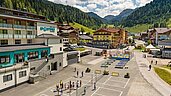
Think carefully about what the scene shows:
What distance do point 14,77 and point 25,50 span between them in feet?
19.3

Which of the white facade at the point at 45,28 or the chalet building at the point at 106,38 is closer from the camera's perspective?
the white facade at the point at 45,28

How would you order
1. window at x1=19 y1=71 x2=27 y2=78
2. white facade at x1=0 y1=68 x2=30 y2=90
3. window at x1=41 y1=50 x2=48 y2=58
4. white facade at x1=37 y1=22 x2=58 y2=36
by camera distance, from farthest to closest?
white facade at x1=37 y1=22 x2=58 y2=36
window at x1=41 y1=50 x2=48 y2=58
window at x1=19 y1=71 x2=27 y2=78
white facade at x1=0 y1=68 x2=30 y2=90

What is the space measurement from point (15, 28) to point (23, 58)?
696 cm

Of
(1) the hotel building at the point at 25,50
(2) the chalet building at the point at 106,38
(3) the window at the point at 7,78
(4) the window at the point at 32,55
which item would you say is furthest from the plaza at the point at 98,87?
(2) the chalet building at the point at 106,38

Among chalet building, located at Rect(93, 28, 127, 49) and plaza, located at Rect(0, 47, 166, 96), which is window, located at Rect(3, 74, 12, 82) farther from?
chalet building, located at Rect(93, 28, 127, 49)

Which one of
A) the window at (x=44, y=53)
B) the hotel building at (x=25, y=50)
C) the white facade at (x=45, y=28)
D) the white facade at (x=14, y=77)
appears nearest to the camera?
the white facade at (x=14, y=77)

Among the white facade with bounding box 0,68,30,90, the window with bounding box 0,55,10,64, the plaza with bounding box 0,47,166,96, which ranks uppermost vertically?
the window with bounding box 0,55,10,64

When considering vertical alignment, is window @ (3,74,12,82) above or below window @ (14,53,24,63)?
below

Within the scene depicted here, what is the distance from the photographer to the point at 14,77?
27.7 m

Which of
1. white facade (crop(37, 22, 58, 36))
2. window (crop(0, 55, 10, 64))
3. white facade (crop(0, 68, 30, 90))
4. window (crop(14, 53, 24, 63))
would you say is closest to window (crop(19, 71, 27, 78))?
white facade (crop(0, 68, 30, 90))

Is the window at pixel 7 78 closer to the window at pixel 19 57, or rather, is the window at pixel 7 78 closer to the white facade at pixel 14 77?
the white facade at pixel 14 77

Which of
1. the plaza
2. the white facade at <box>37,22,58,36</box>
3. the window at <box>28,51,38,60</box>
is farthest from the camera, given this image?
the white facade at <box>37,22,58,36</box>

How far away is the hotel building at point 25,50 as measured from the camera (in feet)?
89.5

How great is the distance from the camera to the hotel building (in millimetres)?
27281
